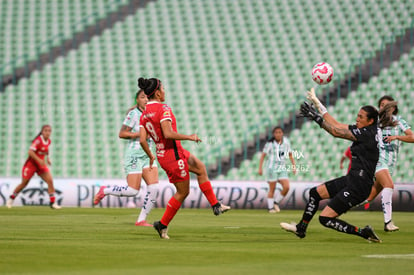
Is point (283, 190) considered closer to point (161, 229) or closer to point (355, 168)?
point (161, 229)

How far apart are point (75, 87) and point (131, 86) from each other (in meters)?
1.99

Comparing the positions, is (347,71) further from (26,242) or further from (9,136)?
(26,242)

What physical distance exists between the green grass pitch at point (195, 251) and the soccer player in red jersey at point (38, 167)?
748 centimetres

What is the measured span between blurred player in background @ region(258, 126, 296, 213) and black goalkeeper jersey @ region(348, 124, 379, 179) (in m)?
10.4

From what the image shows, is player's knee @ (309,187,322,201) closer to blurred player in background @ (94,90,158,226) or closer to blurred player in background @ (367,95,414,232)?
blurred player in background @ (367,95,414,232)

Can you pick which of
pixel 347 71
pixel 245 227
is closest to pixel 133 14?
pixel 347 71

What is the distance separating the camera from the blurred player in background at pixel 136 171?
44.1 ft

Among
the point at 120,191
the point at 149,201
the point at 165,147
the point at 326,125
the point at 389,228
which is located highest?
the point at 326,125

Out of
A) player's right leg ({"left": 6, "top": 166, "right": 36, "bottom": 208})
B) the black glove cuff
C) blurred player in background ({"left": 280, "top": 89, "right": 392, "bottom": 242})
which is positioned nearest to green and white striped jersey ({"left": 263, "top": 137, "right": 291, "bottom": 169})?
player's right leg ({"left": 6, "top": 166, "right": 36, "bottom": 208})

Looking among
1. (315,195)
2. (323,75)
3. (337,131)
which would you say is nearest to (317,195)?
(315,195)

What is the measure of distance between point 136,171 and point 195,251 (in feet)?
16.7

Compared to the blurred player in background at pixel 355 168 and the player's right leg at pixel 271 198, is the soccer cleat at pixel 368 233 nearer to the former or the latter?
the blurred player in background at pixel 355 168

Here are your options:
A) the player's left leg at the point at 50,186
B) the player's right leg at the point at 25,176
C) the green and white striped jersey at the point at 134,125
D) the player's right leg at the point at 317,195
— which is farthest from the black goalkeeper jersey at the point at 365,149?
the player's right leg at the point at 25,176

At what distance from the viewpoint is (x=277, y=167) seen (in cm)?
2098
